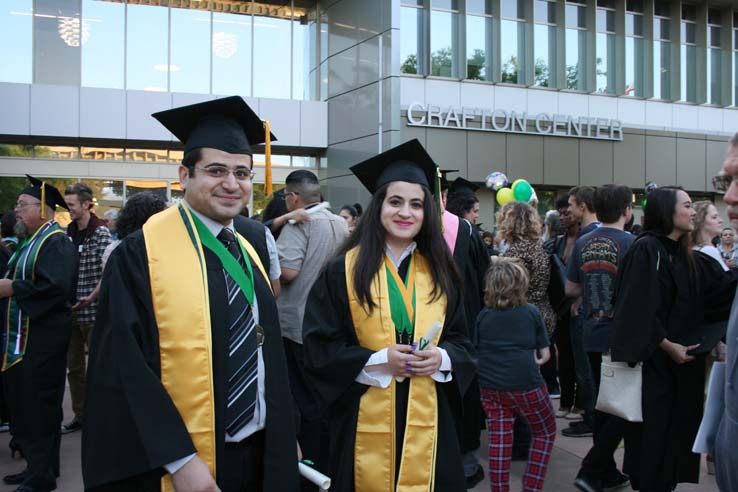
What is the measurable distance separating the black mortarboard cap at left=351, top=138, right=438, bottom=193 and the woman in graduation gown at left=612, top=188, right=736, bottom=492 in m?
1.61

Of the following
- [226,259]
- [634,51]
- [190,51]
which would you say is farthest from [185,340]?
[634,51]

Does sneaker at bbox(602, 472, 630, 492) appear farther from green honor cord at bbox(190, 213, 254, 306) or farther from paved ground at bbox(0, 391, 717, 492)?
green honor cord at bbox(190, 213, 254, 306)

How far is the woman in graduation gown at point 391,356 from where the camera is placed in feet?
9.52

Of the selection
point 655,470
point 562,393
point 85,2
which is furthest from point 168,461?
point 85,2

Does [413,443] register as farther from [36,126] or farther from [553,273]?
[36,126]

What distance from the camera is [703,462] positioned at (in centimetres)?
543

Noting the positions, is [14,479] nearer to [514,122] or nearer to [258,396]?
[258,396]

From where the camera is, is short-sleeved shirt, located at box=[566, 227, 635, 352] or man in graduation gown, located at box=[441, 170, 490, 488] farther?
short-sleeved shirt, located at box=[566, 227, 635, 352]

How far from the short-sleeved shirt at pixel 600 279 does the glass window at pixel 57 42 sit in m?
14.7

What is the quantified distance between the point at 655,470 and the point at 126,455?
317 cm

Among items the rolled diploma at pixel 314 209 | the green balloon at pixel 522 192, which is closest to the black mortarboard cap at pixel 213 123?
the rolled diploma at pixel 314 209

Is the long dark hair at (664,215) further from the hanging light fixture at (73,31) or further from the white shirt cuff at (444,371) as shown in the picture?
the hanging light fixture at (73,31)

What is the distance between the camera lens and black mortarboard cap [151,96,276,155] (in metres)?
2.52

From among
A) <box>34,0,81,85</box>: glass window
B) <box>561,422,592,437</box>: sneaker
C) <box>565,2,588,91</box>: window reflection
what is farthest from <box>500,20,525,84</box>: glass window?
<box>561,422,592,437</box>: sneaker
